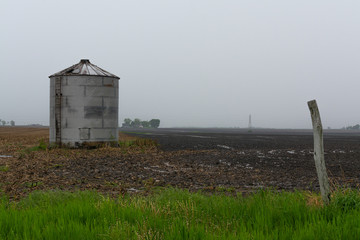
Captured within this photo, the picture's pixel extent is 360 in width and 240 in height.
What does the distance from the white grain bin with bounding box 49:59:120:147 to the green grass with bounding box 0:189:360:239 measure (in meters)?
14.8

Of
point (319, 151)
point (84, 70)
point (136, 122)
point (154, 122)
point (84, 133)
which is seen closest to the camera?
point (319, 151)

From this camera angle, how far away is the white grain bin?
20.2 metres

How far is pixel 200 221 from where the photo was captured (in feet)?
17.2

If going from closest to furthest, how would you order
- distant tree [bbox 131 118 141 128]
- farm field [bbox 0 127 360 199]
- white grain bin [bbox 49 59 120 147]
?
farm field [bbox 0 127 360 199]
white grain bin [bbox 49 59 120 147]
distant tree [bbox 131 118 141 128]

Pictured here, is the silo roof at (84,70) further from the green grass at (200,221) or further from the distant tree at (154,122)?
the distant tree at (154,122)

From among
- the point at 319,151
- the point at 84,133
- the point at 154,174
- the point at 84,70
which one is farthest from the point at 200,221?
the point at 84,70

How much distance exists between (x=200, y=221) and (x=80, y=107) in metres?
16.5

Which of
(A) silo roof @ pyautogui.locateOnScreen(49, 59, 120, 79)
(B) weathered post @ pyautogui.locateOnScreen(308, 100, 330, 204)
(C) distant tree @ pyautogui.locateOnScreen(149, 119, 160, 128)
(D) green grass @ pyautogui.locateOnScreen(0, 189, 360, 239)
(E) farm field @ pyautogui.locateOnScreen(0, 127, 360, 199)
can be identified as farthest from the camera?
(C) distant tree @ pyautogui.locateOnScreen(149, 119, 160, 128)

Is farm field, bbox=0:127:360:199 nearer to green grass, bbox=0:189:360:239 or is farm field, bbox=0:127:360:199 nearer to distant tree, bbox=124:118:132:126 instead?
green grass, bbox=0:189:360:239

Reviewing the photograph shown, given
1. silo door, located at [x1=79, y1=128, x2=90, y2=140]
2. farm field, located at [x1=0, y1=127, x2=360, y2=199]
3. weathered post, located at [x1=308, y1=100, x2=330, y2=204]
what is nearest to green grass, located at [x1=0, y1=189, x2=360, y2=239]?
weathered post, located at [x1=308, y1=100, x2=330, y2=204]

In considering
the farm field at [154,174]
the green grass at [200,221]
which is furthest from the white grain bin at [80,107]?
the green grass at [200,221]

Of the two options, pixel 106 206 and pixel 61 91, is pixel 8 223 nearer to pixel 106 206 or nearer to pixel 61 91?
pixel 106 206

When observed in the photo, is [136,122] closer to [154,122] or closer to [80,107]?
[154,122]

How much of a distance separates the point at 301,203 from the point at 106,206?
3399 millimetres
